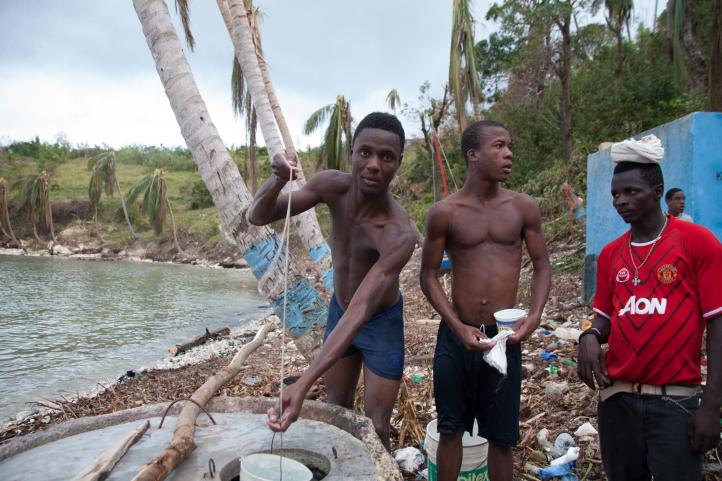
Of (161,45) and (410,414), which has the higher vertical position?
(161,45)

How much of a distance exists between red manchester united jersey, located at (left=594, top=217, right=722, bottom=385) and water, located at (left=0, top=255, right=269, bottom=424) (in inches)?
263

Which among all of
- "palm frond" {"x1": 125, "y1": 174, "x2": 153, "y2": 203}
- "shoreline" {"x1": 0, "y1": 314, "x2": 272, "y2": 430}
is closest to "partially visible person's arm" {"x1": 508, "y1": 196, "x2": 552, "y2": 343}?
"shoreline" {"x1": 0, "y1": 314, "x2": 272, "y2": 430}

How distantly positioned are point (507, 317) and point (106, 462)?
178 cm

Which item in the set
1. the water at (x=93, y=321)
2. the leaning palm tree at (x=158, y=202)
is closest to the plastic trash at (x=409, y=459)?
the water at (x=93, y=321)

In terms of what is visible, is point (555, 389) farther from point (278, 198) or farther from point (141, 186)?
point (141, 186)

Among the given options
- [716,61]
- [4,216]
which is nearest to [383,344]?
[716,61]

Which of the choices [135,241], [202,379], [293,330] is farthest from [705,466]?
[135,241]

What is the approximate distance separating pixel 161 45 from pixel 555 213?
365 inches

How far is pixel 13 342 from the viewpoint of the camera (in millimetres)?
9500

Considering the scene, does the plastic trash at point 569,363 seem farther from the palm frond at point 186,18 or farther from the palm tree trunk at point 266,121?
the palm frond at point 186,18

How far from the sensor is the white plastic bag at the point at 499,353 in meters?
2.31

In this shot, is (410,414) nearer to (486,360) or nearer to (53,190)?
(486,360)

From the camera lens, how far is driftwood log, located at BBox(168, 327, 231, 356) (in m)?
9.07

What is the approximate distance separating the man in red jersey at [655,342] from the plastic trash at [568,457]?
937 millimetres
